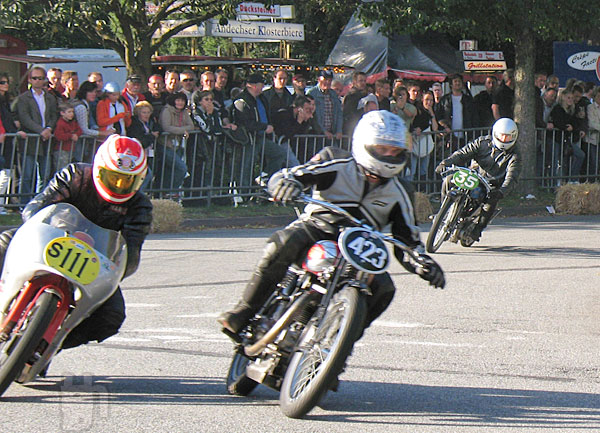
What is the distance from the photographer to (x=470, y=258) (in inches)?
518

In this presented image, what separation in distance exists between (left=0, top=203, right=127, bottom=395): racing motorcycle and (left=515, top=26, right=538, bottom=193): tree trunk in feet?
48.8

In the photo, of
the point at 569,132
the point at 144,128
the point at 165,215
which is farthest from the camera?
the point at 569,132

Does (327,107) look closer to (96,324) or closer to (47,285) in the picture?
(96,324)

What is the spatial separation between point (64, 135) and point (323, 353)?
10.1 metres

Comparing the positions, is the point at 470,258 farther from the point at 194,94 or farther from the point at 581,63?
the point at 581,63

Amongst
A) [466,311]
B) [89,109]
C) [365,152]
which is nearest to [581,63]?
[89,109]

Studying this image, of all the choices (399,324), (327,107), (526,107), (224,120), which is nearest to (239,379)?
(399,324)

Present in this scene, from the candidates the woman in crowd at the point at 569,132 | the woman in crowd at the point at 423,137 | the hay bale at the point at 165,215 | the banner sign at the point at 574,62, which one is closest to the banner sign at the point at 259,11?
the banner sign at the point at 574,62

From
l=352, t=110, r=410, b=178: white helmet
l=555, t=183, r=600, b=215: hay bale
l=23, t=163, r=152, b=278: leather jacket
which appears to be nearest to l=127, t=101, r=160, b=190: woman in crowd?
l=555, t=183, r=600, b=215: hay bale

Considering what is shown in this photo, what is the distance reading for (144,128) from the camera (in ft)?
51.9

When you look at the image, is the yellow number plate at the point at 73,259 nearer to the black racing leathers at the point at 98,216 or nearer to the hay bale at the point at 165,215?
the black racing leathers at the point at 98,216

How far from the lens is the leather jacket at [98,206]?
6.39 meters

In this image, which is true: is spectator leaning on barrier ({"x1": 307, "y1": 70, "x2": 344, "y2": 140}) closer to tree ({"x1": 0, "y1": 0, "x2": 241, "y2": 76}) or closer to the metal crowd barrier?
the metal crowd barrier

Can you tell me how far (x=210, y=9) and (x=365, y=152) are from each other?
17.4 m
